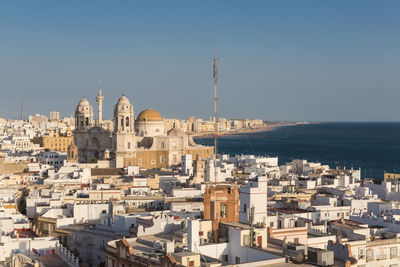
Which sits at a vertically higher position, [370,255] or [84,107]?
[84,107]

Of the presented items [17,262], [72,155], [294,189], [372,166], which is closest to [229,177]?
[294,189]

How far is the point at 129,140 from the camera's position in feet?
224

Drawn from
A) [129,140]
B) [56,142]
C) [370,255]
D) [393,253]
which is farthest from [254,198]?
[56,142]

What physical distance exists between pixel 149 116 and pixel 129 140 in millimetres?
10059

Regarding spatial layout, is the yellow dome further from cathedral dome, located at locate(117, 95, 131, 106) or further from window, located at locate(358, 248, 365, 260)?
window, located at locate(358, 248, 365, 260)

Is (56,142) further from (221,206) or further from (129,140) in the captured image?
(221,206)

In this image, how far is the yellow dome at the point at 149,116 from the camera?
7769cm

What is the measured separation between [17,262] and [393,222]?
15405 millimetres

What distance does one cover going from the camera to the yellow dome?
77.7 meters

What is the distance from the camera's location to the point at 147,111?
7862 cm

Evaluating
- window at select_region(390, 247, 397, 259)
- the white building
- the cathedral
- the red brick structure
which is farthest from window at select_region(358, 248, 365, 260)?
the cathedral

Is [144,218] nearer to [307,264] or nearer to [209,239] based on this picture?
[209,239]

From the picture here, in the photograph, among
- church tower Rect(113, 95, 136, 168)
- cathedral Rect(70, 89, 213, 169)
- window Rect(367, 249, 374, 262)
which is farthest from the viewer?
cathedral Rect(70, 89, 213, 169)

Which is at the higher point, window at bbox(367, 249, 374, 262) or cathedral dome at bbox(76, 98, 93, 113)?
cathedral dome at bbox(76, 98, 93, 113)
